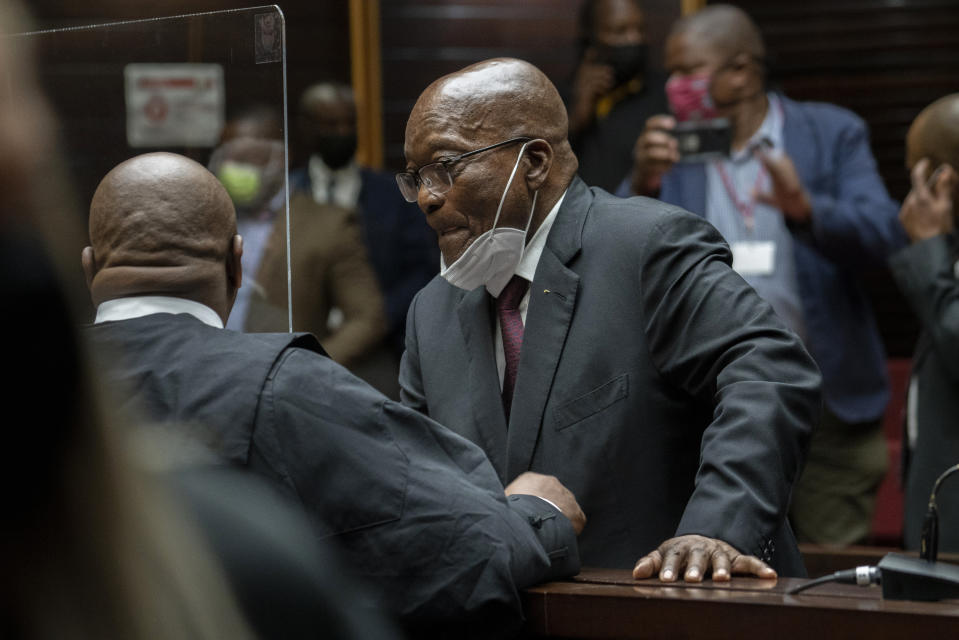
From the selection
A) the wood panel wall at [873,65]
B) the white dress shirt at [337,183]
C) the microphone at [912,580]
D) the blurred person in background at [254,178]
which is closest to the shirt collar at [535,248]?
the blurred person in background at [254,178]

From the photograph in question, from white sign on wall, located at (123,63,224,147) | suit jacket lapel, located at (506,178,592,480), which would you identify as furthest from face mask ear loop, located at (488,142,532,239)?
white sign on wall, located at (123,63,224,147)

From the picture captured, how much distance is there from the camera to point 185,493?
81 centimetres

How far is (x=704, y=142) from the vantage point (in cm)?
402

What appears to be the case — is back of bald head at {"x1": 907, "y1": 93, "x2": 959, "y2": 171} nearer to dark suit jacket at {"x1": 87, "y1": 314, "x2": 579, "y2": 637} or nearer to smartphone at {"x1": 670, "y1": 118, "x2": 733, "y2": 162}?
smartphone at {"x1": 670, "y1": 118, "x2": 733, "y2": 162}

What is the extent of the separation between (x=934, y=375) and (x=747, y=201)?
2.77ft

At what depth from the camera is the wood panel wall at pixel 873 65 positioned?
6102 millimetres

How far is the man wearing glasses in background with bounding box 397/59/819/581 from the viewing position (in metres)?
2.09

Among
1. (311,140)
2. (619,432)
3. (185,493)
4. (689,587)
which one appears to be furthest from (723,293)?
(311,140)

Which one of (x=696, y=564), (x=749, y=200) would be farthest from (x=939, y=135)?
(x=696, y=564)

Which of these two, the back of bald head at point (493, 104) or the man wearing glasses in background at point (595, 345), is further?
the back of bald head at point (493, 104)

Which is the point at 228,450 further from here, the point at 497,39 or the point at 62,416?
the point at 497,39

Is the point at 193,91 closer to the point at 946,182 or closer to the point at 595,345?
the point at 595,345

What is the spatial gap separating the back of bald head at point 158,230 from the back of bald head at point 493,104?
0.55m

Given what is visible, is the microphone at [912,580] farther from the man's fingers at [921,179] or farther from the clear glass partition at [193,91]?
the man's fingers at [921,179]
